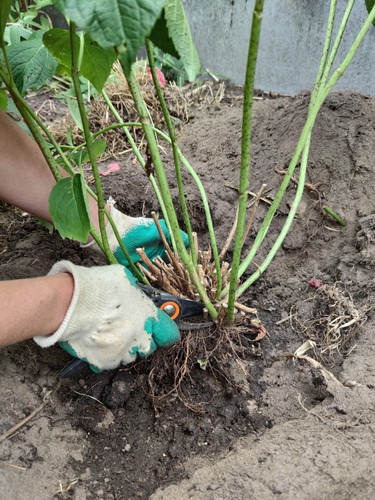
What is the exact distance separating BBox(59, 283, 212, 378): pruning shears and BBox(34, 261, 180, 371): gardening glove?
51mm

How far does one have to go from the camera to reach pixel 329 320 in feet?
4.09

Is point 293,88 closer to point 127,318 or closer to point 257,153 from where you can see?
point 257,153

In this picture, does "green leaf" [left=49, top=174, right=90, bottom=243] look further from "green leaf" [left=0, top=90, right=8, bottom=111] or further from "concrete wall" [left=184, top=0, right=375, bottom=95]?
"concrete wall" [left=184, top=0, right=375, bottom=95]

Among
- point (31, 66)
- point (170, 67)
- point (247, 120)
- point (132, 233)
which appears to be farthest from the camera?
point (170, 67)

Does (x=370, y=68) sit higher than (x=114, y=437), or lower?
higher

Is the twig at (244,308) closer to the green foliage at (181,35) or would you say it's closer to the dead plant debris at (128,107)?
the green foliage at (181,35)

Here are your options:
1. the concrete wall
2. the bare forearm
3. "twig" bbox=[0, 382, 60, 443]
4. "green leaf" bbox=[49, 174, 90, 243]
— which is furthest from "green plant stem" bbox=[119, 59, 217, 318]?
the concrete wall

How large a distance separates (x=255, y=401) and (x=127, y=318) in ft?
1.18

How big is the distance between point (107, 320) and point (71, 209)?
0.27m

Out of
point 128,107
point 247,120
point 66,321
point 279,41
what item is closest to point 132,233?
point 66,321

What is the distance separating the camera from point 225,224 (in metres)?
1.57

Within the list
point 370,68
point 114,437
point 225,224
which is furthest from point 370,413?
point 370,68

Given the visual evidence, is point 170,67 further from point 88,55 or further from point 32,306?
point 32,306

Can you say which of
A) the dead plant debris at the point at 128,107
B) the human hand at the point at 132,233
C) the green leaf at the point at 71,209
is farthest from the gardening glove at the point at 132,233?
the dead plant debris at the point at 128,107
